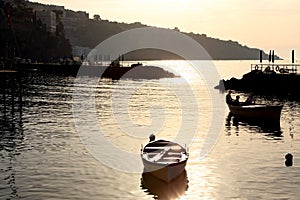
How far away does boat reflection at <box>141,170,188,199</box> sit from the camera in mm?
31392

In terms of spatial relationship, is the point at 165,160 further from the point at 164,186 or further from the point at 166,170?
the point at 164,186

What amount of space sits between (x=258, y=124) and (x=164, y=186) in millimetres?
33727

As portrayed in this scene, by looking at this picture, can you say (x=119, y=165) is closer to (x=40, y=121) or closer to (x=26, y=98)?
(x=40, y=121)

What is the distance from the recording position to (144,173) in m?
36.0

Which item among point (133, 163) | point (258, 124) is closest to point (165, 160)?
point (133, 163)

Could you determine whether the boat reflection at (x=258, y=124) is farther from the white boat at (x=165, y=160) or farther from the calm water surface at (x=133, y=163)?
the white boat at (x=165, y=160)

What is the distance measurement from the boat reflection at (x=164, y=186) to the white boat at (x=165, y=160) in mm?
380

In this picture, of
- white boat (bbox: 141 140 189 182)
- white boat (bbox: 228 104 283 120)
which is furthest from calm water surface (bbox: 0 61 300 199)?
white boat (bbox: 228 104 283 120)

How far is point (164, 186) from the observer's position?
32844 mm

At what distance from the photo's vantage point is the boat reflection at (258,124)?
2291 inches

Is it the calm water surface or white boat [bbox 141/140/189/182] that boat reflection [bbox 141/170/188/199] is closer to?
the calm water surface

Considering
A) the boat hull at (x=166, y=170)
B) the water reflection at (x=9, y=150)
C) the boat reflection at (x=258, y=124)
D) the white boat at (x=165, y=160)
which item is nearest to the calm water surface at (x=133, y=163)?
the water reflection at (x=9, y=150)

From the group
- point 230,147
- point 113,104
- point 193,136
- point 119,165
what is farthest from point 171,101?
point 119,165

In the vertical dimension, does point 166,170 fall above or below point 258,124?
above
